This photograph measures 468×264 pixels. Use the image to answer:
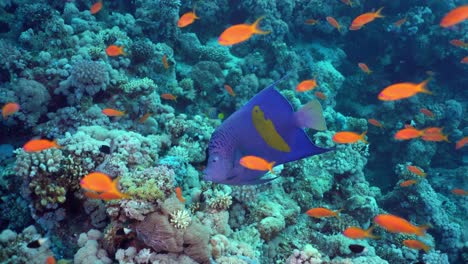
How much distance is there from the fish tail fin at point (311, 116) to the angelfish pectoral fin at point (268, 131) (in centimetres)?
15

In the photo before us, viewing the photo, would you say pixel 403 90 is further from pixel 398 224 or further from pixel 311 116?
pixel 311 116

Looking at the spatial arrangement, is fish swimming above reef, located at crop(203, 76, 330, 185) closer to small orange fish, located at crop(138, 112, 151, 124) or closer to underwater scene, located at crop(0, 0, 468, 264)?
underwater scene, located at crop(0, 0, 468, 264)

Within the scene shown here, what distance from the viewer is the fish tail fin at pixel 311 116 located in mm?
A: 1948

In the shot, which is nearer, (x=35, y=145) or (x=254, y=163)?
(x=254, y=163)

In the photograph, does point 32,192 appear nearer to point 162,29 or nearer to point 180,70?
point 180,70

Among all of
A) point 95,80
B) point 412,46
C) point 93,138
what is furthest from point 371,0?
point 93,138

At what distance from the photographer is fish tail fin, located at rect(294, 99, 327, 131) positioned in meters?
1.95

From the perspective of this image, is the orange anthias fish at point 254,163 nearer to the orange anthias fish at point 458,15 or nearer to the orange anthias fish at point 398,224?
the orange anthias fish at point 398,224

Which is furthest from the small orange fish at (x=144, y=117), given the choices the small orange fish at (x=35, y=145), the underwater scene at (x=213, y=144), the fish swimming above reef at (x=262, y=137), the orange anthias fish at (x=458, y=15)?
the orange anthias fish at (x=458, y=15)

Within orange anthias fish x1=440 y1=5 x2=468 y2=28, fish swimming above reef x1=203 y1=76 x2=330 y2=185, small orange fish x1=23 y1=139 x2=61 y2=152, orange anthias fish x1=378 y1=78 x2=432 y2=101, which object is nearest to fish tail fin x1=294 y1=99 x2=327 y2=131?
fish swimming above reef x1=203 y1=76 x2=330 y2=185

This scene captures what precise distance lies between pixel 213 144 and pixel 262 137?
32 centimetres

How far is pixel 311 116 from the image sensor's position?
6.48 ft

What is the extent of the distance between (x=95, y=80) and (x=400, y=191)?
8481mm

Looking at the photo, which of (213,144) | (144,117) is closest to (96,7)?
(144,117)
